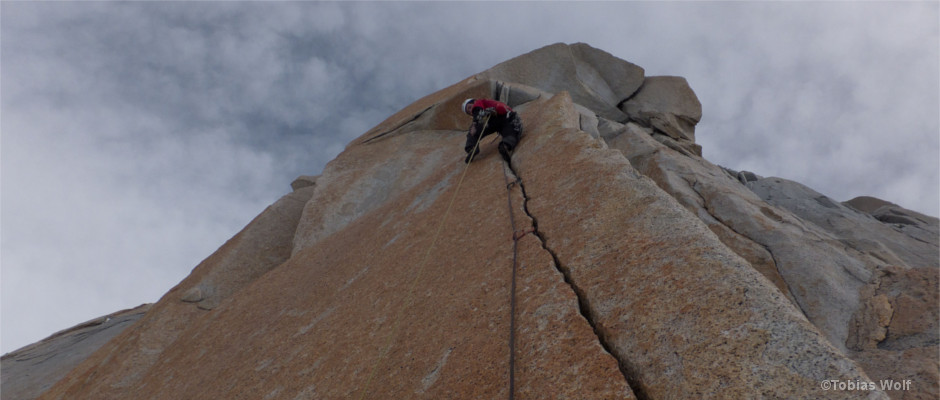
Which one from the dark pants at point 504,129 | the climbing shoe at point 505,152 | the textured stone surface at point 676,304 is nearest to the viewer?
the textured stone surface at point 676,304

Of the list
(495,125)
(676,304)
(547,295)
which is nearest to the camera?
(676,304)

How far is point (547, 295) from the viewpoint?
2.88 metres

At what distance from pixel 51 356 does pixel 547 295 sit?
38.7 feet

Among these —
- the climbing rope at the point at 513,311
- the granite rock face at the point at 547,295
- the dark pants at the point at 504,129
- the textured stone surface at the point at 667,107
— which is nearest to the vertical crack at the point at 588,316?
the granite rock face at the point at 547,295

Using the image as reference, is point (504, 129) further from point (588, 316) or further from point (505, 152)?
point (588, 316)

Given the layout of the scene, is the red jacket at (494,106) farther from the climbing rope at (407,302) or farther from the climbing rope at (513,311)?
the climbing rope at (513,311)

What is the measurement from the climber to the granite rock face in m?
0.18

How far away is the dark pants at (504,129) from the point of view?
6.22 m

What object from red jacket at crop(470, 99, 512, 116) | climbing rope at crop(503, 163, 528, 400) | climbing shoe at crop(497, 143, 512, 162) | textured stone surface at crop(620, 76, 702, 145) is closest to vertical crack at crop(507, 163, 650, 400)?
climbing rope at crop(503, 163, 528, 400)

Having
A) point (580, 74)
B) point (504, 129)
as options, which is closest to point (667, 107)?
point (580, 74)

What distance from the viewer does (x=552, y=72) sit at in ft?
40.5

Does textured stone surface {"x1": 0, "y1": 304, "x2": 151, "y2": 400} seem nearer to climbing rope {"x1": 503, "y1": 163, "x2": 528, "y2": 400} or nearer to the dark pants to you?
the dark pants

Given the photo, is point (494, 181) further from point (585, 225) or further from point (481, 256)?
point (585, 225)

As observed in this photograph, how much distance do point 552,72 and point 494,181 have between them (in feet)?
26.1
